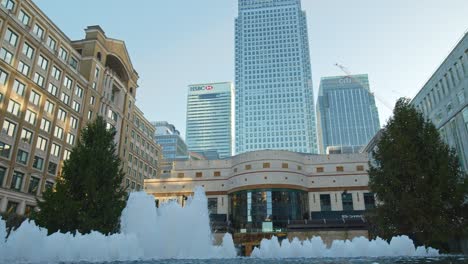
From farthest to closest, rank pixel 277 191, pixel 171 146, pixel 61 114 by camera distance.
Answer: pixel 171 146 → pixel 61 114 → pixel 277 191

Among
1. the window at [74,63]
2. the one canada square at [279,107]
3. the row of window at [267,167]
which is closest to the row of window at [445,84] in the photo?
the row of window at [267,167]

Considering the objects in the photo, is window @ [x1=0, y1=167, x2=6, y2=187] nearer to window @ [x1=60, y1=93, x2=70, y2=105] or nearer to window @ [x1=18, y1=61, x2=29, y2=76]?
window @ [x1=18, y1=61, x2=29, y2=76]

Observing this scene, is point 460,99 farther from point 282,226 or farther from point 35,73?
point 35,73

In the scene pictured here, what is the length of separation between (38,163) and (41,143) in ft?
9.77

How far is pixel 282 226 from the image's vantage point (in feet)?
164

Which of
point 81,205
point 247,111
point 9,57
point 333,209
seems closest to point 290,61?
point 247,111

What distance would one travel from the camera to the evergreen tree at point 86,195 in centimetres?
2425

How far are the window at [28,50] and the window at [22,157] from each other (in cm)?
1370

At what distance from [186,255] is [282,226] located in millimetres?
33904

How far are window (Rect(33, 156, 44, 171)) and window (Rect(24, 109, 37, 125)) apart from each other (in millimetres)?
5221

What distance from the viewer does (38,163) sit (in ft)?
157

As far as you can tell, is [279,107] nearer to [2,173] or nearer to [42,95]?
[42,95]

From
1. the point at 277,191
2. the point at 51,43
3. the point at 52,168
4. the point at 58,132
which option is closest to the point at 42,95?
the point at 58,132

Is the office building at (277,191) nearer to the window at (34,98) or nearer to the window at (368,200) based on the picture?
the window at (368,200)
